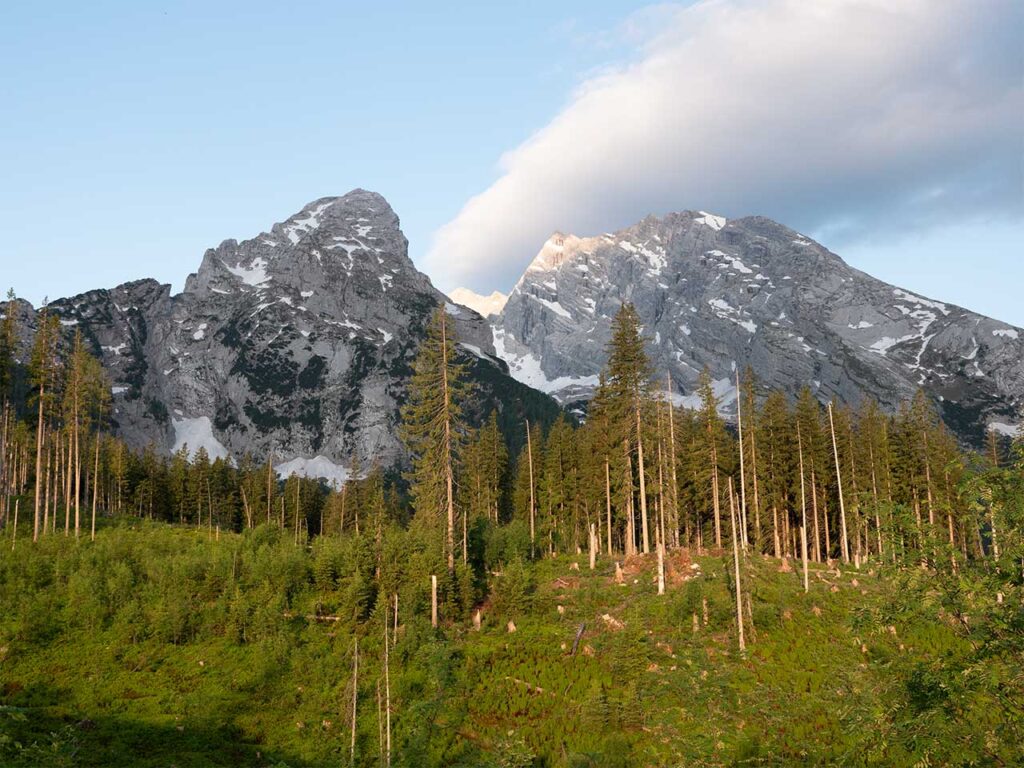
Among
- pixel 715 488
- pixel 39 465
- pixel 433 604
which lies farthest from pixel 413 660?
pixel 39 465

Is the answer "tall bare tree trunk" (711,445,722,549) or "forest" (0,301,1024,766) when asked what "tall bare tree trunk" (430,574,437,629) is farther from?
"tall bare tree trunk" (711,445,722,549)

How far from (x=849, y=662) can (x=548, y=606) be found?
16.0m

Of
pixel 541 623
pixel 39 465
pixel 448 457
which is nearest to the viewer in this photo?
pixel 541 623

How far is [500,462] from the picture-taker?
254ft

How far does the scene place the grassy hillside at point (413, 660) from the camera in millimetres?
23781

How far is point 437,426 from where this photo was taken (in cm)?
4041

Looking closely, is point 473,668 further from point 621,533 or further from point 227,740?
point 621,533

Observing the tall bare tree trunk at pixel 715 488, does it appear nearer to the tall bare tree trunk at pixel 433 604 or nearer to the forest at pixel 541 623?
the forest at pixel 541 623

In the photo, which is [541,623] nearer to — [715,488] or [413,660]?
[413,660]

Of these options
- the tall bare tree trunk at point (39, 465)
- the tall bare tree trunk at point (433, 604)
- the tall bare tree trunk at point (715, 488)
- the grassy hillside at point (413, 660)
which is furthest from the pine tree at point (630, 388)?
the tall bare tree trunk at point (39, 465)

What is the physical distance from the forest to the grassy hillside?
0.14 m

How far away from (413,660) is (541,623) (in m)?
7.45

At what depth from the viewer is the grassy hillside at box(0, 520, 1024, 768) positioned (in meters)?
23.8

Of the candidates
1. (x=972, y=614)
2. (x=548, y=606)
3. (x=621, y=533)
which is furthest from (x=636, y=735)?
(x=621, y=533)
